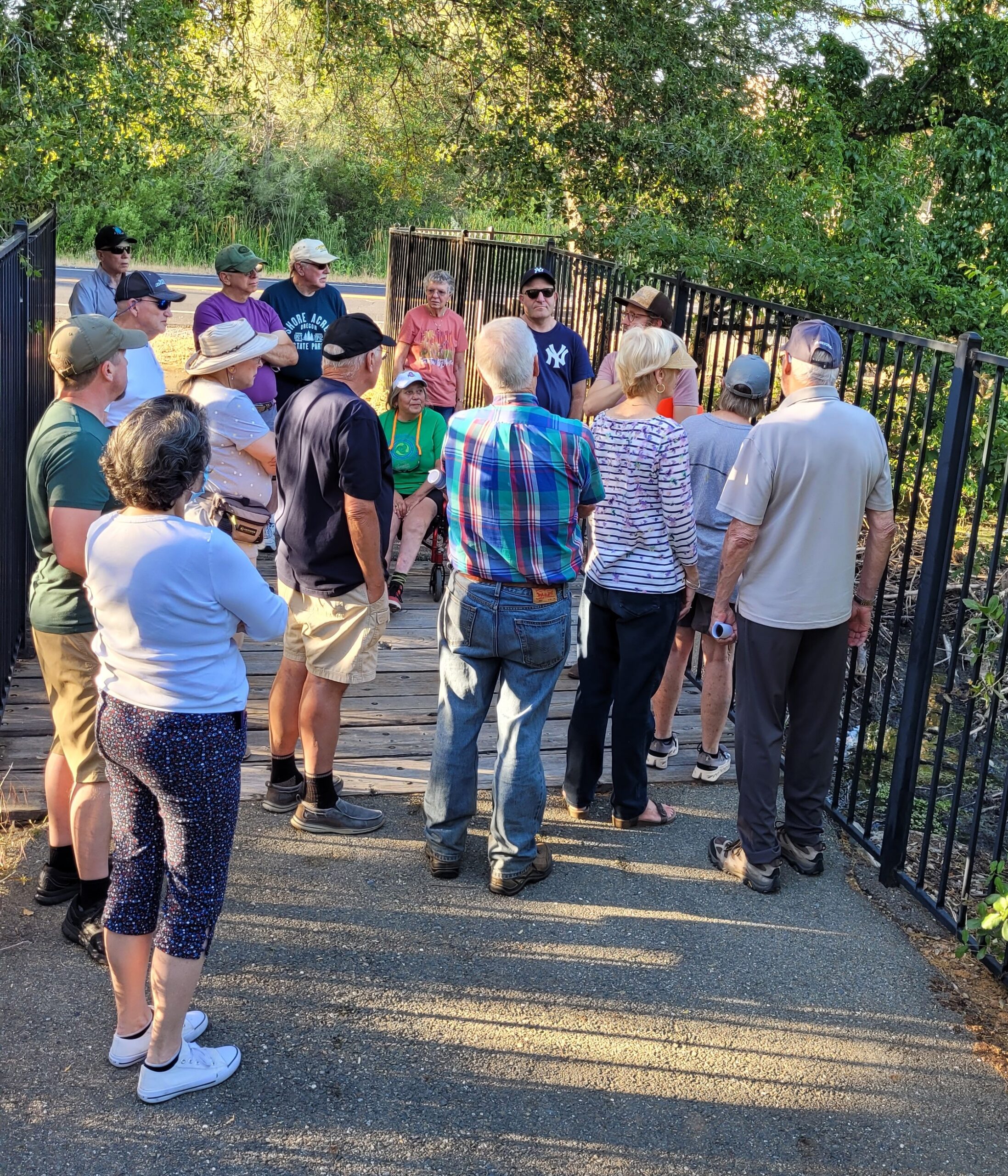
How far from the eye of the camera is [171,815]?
3.03m

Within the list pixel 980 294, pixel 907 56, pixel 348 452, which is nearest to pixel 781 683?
pixel 348 452

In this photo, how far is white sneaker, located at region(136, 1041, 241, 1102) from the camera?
10.2 ft

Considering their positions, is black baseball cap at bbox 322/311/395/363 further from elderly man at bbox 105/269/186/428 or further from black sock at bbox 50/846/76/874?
black sock at bbox 50/846/76/874

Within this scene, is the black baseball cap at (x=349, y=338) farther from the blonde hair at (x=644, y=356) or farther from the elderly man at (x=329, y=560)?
the blonde hair at (x=644, y=356)

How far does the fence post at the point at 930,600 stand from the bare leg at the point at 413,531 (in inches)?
142

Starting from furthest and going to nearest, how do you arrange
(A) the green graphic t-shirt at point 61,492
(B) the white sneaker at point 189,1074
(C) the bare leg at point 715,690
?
(C) the bare leg at point 715,690 < (A) the green graphic t-shirt at point 61,492 < (B) the white sneaker at point 189,1074

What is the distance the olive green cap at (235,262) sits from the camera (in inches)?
261

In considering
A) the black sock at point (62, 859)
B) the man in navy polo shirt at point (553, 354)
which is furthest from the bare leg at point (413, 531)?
the black sock at point (62, 859)

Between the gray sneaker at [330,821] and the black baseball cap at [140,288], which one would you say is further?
the black baseball cap at [140,288]

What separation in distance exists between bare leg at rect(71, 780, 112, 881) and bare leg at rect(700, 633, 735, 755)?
266cm

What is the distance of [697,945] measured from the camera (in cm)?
405

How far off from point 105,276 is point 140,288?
154cm

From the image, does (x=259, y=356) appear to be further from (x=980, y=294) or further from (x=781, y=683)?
(x=980, y=294)

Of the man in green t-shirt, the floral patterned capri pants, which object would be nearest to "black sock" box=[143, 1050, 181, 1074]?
the floral patterned capri pants
